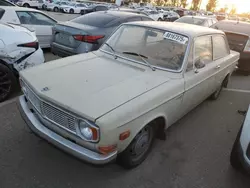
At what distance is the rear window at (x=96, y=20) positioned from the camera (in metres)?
6.14

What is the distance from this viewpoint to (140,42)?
3672mm

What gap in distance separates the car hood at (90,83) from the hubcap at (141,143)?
1.71 feet

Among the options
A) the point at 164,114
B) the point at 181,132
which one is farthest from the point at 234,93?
the point at 164,114

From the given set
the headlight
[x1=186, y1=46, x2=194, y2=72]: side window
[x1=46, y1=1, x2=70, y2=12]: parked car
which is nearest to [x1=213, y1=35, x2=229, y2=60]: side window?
[x1=186, y1=46, x2=194, y2=72]: side window

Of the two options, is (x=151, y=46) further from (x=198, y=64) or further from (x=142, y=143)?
(x=142, y=143)

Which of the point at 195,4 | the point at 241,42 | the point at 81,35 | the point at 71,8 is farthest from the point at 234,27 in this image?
the point at 195,4

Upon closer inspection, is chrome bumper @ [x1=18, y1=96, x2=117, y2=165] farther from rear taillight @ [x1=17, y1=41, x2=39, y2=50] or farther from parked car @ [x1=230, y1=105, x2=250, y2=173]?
rear taillight @ [x1=17, y1=41, x2=39, y2=50]

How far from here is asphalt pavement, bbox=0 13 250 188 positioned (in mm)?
2748

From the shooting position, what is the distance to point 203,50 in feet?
12.7

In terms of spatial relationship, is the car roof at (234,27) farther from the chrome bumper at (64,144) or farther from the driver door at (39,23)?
the chrome bumper at (64,144)

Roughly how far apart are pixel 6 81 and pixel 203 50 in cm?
333

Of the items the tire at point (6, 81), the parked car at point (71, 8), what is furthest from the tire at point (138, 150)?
the parked car at point (71, 8)

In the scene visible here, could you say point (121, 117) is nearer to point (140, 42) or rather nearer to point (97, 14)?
point (140, 42)

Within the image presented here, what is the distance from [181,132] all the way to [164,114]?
1.14m
